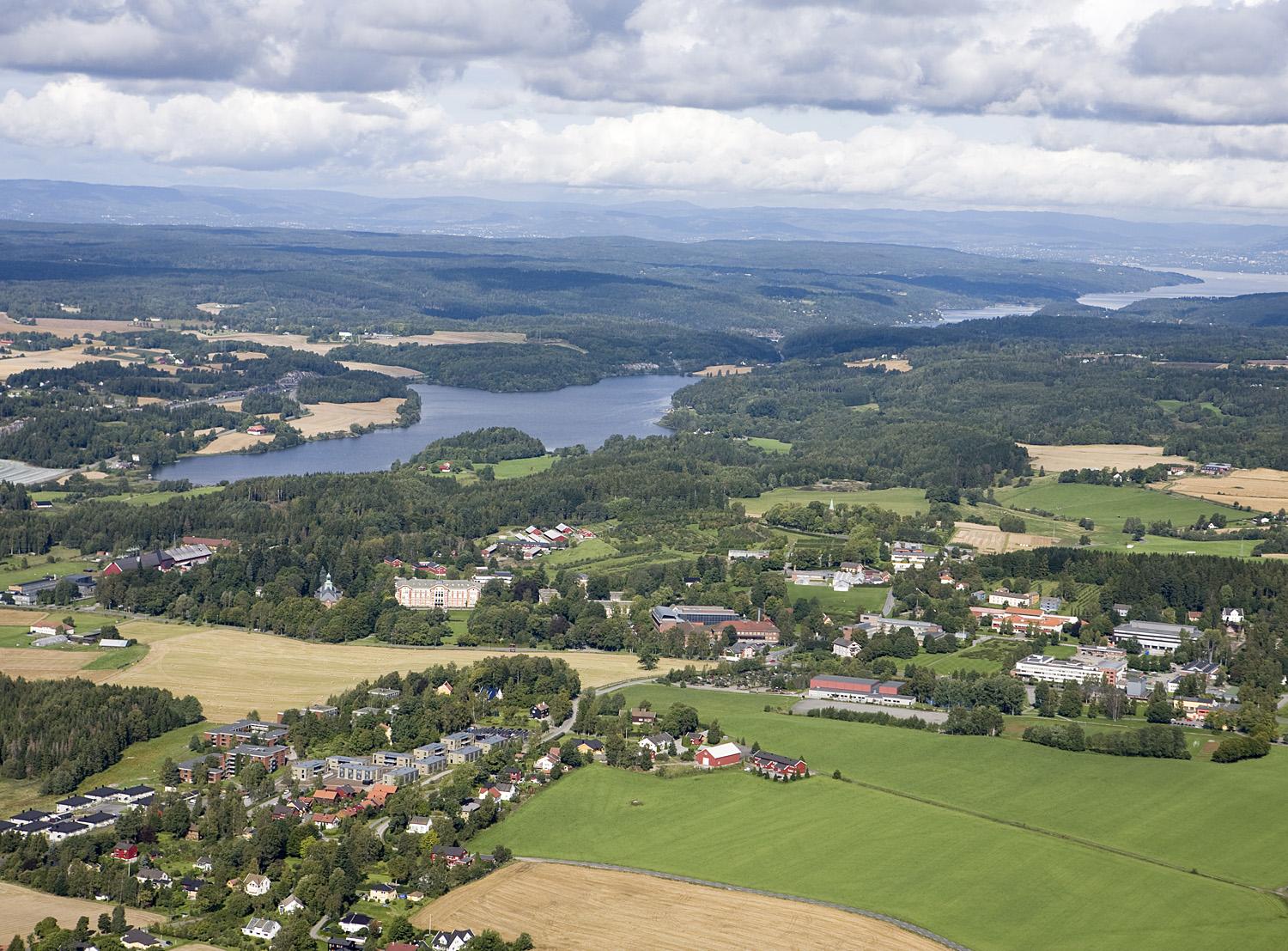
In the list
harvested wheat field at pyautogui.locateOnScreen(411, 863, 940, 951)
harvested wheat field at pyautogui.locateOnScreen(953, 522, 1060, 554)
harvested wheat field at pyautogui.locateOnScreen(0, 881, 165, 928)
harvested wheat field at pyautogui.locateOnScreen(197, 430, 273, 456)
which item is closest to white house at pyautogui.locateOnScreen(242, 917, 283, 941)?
harvested wheat field at pyautogui.locateOnScreen(0, 881, 165, 928)

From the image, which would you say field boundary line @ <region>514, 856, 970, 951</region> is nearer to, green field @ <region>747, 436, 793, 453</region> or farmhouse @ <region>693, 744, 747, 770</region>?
farmhouse @ <region>693, 744, 747, 770</region>

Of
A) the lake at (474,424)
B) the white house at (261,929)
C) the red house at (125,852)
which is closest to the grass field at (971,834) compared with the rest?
the white house at (261,929)

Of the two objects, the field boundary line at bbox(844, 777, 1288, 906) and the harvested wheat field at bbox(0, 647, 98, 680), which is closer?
the field boundary line at bbox(844, 777, 1288, 906)

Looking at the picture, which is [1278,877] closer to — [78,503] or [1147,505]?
[1147,505]

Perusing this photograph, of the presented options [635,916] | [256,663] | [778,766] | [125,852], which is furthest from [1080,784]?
[256,663]

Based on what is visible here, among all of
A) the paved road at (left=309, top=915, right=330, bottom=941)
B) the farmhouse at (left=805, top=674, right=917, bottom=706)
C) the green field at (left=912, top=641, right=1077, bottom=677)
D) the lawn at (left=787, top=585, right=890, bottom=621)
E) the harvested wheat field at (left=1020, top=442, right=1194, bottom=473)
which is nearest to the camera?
the paved road at (left=309, top=915, right=330, bottom=941)

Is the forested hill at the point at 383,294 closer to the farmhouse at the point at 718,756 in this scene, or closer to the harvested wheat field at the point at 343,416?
the harvested wheat field at the point at 343,416

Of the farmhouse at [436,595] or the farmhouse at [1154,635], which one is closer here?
the farmhouse at [1154,635]
